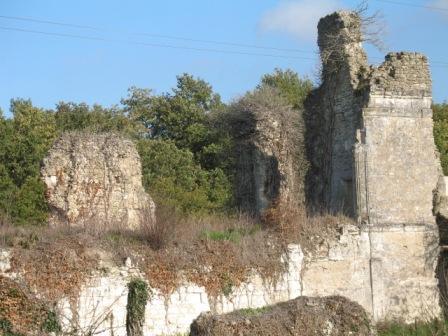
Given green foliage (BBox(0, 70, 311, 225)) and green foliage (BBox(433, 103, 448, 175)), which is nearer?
green foliage (BBox(0, 70, 311, 225))

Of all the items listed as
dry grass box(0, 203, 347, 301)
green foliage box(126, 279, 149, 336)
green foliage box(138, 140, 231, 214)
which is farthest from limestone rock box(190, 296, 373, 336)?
green foliage box(138, 140, 231, 214)

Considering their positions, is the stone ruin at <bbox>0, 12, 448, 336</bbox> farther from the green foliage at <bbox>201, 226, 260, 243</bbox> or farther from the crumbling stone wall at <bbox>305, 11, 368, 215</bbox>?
the green foliage at <bbox>201, 226, 260, 243</bbox>

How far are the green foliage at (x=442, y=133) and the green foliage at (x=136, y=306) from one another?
2752cm

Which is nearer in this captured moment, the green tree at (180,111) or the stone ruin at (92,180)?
the stone ruin at (92,180)

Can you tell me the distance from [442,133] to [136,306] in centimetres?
3017

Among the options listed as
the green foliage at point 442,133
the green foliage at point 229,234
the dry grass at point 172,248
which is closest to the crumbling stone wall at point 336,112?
the dry grass at point 172,248

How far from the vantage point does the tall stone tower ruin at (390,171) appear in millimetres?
16922

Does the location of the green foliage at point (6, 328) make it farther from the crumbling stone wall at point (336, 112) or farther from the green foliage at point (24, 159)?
the green foliage at point (24, 159)

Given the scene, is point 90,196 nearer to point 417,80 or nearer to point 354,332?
point 417,80

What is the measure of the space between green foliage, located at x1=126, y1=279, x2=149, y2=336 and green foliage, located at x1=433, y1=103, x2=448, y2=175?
27520mm

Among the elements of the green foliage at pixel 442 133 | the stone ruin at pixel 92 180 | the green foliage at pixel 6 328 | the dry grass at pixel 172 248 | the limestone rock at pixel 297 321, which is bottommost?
the green foliage at pixel 6 328

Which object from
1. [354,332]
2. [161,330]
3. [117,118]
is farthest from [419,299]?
[117,118]

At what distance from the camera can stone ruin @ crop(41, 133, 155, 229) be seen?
18.7 m

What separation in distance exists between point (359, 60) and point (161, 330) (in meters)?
7.92
